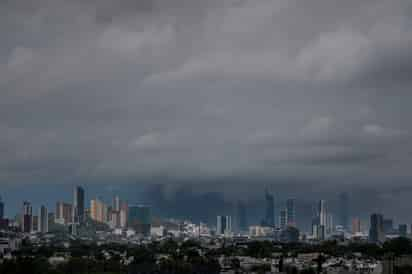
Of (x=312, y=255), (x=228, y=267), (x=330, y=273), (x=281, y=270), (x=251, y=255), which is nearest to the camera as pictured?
(x=330, y=273)

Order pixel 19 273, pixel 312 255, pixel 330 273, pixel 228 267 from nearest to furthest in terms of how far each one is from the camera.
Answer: pixel 19 273 → pixel 330 273 → pixel 228 267 → pixel 312 255

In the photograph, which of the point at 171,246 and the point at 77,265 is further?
the point at 171,246

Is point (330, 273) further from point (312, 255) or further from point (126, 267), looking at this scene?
point (312, 255)

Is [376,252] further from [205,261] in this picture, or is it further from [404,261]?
[404,261]

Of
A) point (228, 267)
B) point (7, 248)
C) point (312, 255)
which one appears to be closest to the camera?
point (228, 267)

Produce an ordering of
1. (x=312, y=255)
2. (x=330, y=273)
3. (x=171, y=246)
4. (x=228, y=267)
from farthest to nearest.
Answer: (x=171, y=246)
(x=312, y=255)
(x=228, y=267)
(x=330, y=273)

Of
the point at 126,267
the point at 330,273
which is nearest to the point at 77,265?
the point at 126,267

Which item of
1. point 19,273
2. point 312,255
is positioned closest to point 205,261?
point 312,255

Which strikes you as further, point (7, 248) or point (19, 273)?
point (7, 248)
